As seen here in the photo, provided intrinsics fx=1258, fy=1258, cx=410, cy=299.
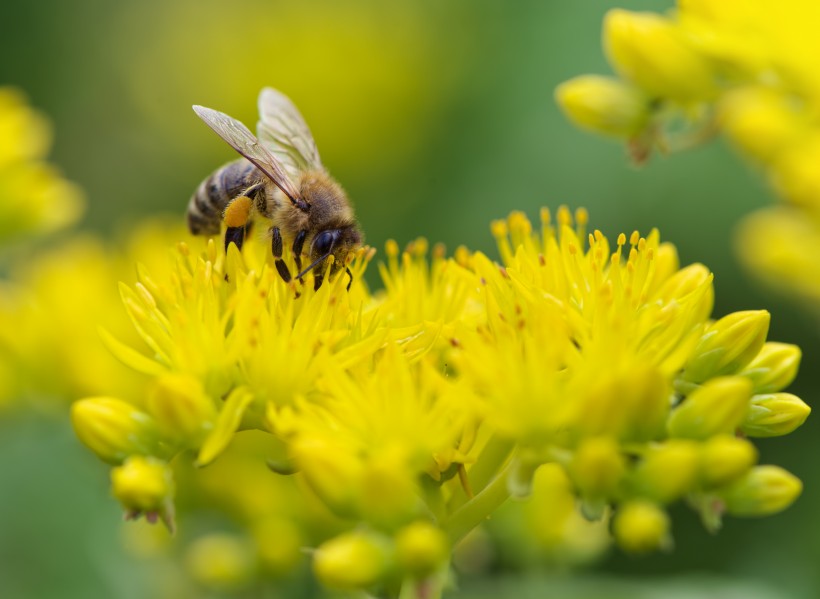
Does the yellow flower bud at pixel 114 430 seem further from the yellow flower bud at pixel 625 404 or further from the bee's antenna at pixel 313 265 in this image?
the yellow flower bud at pixel 625 404

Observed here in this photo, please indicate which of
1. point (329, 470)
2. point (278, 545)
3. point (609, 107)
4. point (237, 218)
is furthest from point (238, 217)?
point (329, 470)

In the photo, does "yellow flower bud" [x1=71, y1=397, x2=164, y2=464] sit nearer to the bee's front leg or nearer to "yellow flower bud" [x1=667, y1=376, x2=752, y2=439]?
the bee's front leg

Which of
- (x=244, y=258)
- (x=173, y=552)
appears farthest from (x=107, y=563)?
(x=244, y=258)

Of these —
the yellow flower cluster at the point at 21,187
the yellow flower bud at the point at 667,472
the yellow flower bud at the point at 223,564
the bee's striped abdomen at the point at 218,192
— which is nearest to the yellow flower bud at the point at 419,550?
the yellow flower bud at the point at 667,472

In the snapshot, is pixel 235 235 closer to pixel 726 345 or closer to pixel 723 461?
pixel 726 345

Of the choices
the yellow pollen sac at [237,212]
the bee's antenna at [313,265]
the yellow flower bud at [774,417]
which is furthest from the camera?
the yellow pollen sac at [237,212]

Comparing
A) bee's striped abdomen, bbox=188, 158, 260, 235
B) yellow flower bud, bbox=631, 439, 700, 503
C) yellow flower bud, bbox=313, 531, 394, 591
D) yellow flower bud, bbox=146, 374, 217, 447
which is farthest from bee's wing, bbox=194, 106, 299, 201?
yellow flower bud, bbox=631, 439, 700, 503

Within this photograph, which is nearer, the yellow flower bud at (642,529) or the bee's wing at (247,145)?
the yellow flower bud at (642,529)
